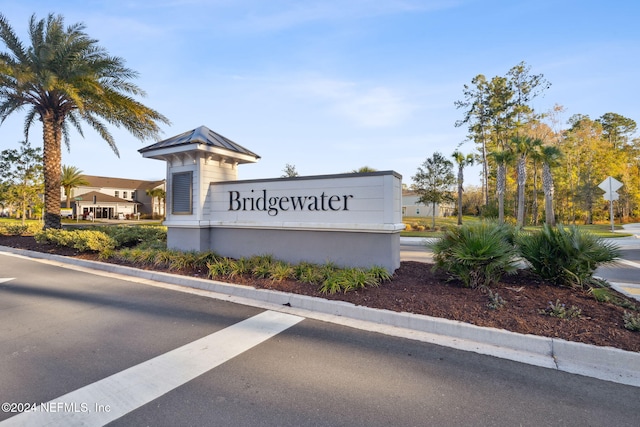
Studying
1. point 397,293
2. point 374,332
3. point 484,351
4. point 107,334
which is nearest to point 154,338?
point 107,334

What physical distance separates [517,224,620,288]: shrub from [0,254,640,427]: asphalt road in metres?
2.78

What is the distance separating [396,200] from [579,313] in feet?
11.5

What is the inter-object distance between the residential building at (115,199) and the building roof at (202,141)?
41.5 metres

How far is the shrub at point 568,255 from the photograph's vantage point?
514cm

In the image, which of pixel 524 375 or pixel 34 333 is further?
pixel 34 333

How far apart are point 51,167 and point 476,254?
16.0 metres

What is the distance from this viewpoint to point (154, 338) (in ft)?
12.9

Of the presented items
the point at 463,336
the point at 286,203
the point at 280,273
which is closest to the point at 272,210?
the point at 286,203

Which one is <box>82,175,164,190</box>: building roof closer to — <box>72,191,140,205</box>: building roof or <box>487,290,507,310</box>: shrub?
<box>72,191,140,205</box>: building roof

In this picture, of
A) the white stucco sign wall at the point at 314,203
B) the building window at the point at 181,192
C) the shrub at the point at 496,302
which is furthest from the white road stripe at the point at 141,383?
the building window at the point at 181,192

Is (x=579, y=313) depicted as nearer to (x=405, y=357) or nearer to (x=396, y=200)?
(x=405, y=357)

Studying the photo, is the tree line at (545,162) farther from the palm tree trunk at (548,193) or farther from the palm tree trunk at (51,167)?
the palm tree trunk at (51,167)

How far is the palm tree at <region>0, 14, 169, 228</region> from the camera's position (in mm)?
12336

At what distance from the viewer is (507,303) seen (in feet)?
15.0
